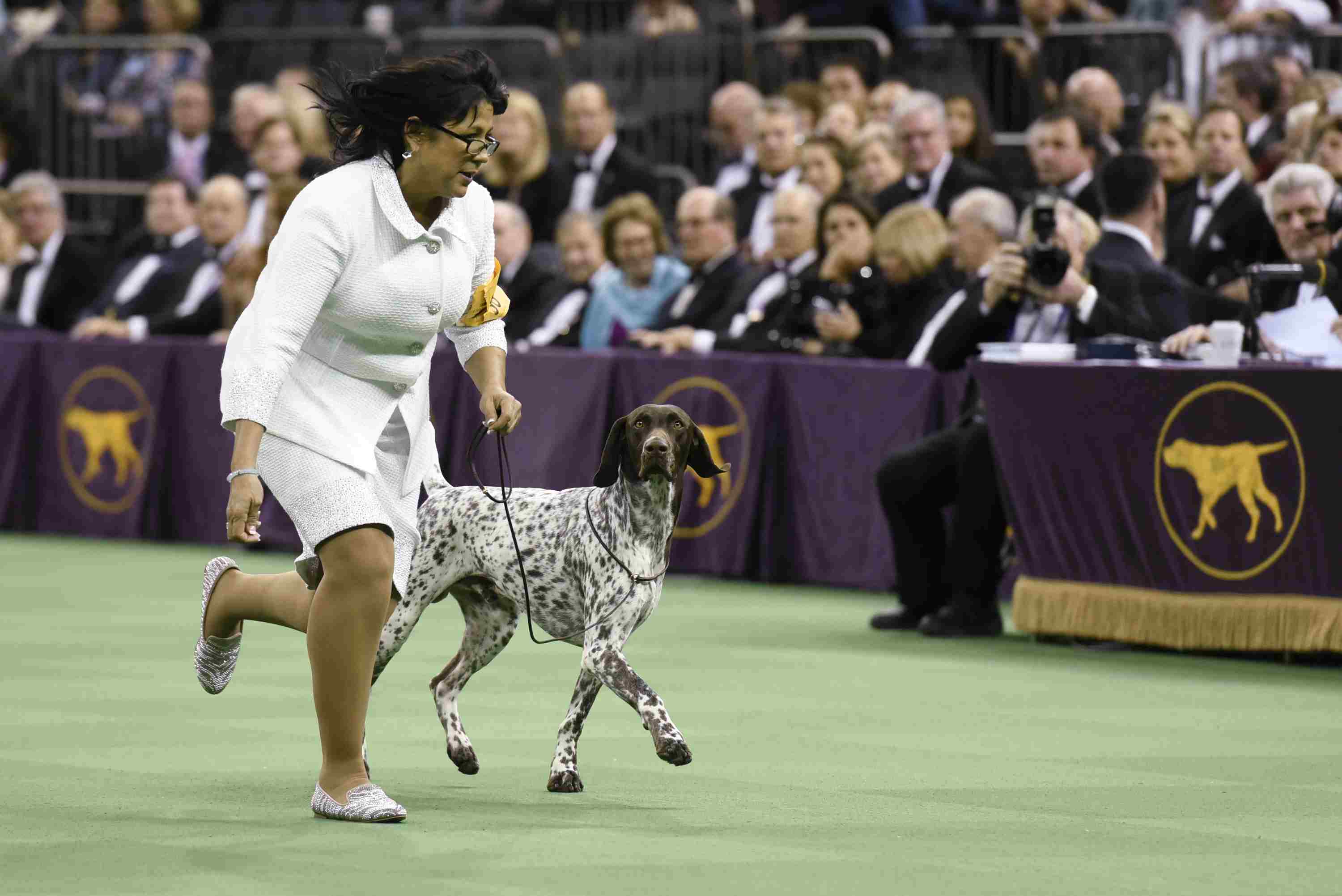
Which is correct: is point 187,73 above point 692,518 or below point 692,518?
above

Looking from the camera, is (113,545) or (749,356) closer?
(749,356)

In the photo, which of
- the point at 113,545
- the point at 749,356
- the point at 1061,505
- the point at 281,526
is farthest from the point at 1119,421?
the point at 113,545

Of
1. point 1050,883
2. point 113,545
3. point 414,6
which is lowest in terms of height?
point 113,545

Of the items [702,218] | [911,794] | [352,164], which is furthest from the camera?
[702,218]

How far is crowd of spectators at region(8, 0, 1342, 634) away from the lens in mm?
9922

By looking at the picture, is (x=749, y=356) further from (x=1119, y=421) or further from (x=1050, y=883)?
(x=1050, y=883)

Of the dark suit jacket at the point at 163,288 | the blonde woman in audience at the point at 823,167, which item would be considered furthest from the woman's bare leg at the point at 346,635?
the dark suit jacket at the point at 163,288

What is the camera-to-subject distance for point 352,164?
213 inches

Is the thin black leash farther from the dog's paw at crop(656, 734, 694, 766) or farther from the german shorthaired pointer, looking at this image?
the dog's paw at crop(656, 734, 694, 766)

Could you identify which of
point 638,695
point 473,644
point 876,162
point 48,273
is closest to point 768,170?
point 876,162

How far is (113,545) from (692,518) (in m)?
3.52

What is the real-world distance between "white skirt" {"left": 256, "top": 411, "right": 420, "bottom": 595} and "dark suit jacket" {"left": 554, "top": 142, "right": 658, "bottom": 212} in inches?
363

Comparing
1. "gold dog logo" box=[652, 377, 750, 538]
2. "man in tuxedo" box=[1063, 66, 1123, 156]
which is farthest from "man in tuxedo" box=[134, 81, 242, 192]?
"man in tuxedo" box=[1063, 66, 1123, 156]

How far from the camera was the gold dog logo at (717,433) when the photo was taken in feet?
37.6
